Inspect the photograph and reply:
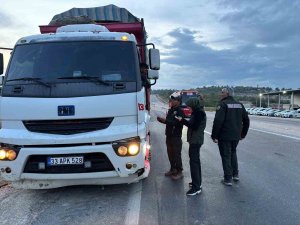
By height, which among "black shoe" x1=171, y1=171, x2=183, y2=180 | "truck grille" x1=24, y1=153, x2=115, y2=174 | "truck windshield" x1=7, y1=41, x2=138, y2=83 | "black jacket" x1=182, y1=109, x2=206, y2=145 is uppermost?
"truck windshield" x1=7, y1=41, x2=138, y2=83

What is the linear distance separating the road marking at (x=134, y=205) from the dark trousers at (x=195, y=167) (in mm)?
957

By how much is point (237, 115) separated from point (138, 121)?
227 centimetres

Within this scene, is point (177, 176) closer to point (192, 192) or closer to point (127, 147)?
point (192, 192)

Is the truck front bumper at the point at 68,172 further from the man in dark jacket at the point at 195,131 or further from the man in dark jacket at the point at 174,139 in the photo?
the man in dark jacket at the point at 174,139

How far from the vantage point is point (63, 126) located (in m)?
5.94

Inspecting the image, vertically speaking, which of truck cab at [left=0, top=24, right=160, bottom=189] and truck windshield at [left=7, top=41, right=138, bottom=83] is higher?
truck windshield at [left=7, top=41, right=138, bottom=83]

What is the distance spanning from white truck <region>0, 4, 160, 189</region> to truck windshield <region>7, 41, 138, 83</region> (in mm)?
17

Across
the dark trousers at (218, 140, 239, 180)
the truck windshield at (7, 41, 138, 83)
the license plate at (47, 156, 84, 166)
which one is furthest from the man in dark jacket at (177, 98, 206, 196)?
the license plate at (47, 156, 84, 166)

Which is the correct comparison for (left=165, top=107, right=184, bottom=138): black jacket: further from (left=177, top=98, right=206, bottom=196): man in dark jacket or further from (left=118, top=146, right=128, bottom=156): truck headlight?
(left=118, top=146, right=128, bottom=156): truck headlight

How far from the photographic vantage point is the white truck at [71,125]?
19.4 ft

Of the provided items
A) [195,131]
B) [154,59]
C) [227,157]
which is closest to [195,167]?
[195,131]

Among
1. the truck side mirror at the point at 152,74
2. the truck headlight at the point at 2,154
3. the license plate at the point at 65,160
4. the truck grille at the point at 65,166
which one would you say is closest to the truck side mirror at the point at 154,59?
the truck side mirror at the point at 152,74

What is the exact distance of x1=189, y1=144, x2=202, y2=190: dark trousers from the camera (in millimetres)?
6848

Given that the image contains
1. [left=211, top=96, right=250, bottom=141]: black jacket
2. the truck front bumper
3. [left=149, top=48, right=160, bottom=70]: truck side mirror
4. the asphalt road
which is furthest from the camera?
[left=211, top=96, right=250, bottom=141]: black jacket
